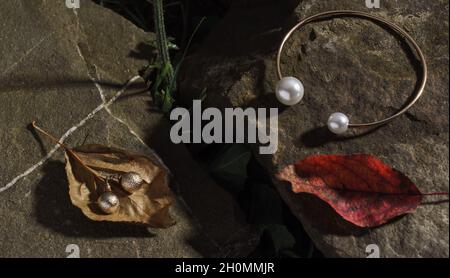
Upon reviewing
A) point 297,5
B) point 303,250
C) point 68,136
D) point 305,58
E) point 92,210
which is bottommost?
point 303,250

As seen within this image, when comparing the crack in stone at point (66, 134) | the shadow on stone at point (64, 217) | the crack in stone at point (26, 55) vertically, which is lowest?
the shadow on stone at point (64, 217)

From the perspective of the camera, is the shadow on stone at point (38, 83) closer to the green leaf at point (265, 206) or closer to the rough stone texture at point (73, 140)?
the rough stone texture at point (73, 140)

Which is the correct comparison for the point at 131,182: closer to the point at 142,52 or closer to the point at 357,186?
the point at 142,52

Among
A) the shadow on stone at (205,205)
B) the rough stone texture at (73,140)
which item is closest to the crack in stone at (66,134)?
the rough stone texture at (73,140)

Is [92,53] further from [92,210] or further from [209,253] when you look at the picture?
[209,253]

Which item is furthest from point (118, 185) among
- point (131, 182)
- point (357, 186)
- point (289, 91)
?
point (357, 186)

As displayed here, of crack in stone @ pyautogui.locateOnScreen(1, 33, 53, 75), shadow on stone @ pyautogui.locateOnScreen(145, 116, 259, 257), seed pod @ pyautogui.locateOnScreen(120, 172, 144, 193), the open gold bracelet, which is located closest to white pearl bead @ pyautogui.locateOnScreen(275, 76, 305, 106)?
the open gold bracelet

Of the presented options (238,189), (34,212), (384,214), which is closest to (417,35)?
(384,214)
